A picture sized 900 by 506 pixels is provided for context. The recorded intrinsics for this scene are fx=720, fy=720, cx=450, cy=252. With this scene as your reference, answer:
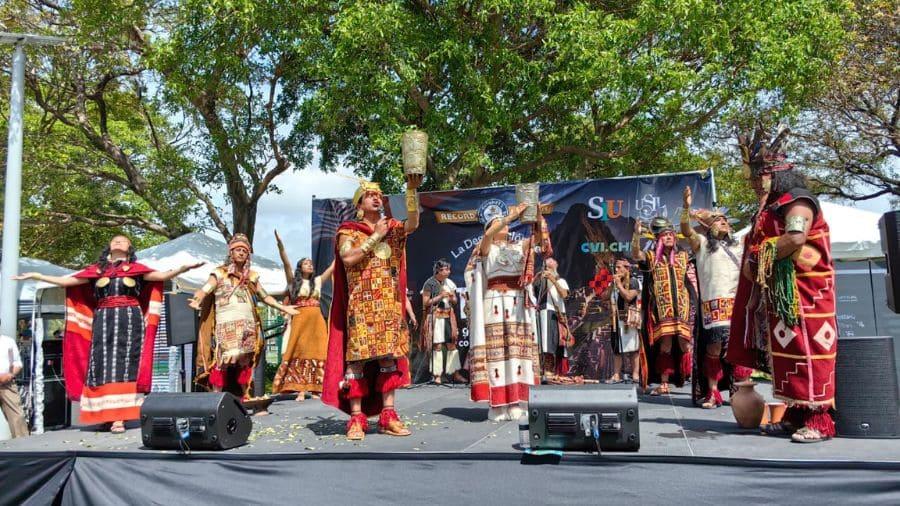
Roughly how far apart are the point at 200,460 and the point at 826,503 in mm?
3108

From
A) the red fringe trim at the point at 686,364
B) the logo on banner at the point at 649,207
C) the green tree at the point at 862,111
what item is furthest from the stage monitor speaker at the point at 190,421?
the green tree at the point at 862,111

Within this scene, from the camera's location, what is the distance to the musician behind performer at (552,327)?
8461 mm

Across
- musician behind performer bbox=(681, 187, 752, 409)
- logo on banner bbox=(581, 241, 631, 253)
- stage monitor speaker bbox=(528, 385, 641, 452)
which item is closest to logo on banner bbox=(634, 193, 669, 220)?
logo on banner bbox=(581, 241, 631, 253)

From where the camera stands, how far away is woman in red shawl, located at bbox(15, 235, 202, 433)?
5.95m

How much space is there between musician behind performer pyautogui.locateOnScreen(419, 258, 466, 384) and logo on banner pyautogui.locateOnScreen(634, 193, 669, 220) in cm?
253

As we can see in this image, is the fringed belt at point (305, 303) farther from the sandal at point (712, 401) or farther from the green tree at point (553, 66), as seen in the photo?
the sandal at point (712, 401)

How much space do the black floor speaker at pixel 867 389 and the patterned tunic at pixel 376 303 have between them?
8.45ft

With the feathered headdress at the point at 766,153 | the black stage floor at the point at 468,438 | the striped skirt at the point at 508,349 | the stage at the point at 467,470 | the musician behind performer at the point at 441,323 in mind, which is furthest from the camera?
the musician behind performer at the point at 441,323

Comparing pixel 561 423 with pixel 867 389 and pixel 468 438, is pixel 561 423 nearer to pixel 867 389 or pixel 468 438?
pixel 468 438

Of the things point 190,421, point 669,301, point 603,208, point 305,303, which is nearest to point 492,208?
point 603,208

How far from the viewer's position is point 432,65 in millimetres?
10766

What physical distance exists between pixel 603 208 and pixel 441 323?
250cm

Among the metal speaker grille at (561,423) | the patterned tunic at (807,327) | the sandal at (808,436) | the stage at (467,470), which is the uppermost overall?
the patterned tunic at (807,327)

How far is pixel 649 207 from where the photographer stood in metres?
8.81
